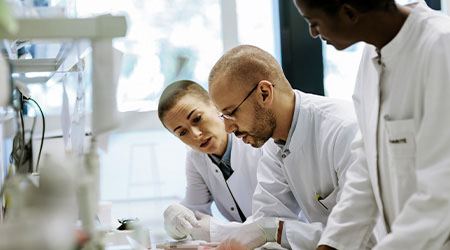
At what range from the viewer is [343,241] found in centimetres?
142

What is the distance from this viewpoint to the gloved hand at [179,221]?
84.7 inches

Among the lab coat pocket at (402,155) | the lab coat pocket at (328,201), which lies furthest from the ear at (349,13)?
the lab coat pocket at (328,201)

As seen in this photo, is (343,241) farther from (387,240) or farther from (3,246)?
(3,246)

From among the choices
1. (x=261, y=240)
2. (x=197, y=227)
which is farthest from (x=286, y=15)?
(x=261, y=240)

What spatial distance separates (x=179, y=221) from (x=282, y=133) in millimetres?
662

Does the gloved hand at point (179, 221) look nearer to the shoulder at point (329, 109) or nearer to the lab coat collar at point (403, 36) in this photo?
the shoulder at point (329, 109)

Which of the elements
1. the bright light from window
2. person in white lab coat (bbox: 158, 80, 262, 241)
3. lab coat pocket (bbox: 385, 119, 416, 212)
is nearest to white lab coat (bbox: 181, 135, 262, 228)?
person in white lab coat (bbox: 158, 80, 262, 241)

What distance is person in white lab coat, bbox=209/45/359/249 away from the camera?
1801 mm

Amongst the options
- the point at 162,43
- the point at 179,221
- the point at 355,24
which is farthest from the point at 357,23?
the point at 162,43

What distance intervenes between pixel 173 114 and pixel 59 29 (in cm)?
156

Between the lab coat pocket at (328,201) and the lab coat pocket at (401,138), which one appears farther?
the lab coat pocket at (328,201)

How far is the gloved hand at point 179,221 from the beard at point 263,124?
1.77 ft

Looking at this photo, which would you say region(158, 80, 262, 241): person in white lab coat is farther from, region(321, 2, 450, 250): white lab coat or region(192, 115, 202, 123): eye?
region(321, 2, 450, 250): white lab coat

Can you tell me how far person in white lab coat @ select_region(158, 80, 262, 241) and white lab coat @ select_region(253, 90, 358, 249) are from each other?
376 mm
